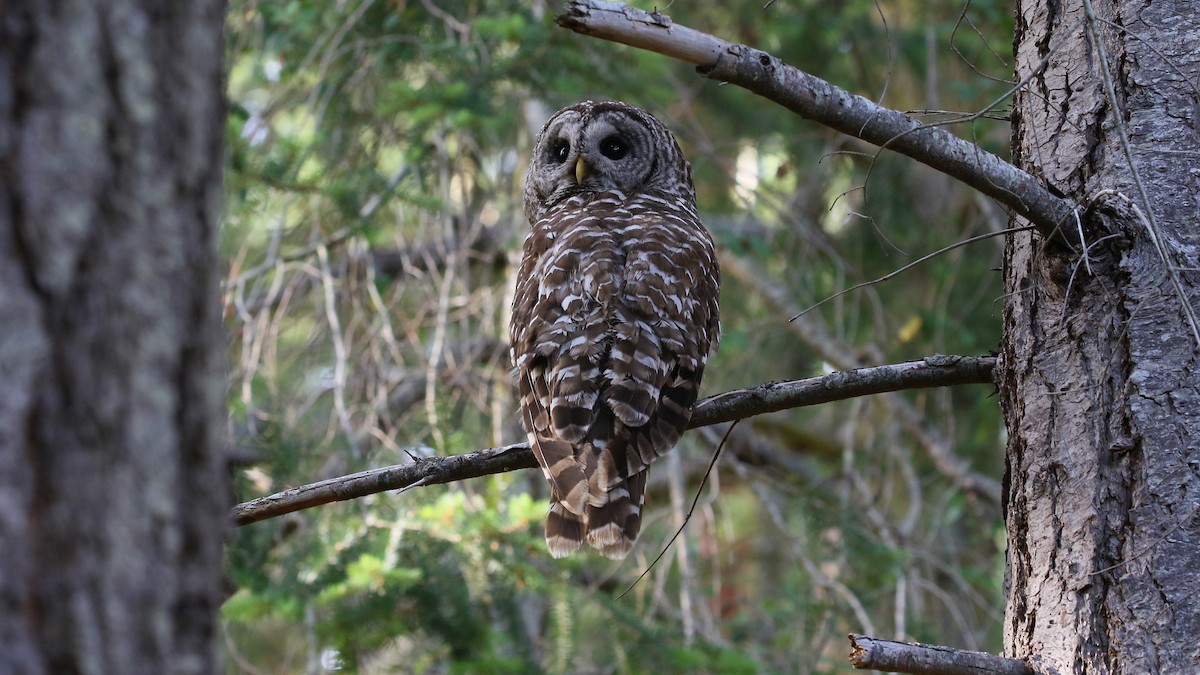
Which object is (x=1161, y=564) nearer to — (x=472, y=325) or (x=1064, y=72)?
(x=1064, y=72)

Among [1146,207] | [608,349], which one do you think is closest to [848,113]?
[1146,207]

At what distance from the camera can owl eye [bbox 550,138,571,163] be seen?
14.3 feet

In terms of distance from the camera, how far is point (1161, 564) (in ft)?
6.73

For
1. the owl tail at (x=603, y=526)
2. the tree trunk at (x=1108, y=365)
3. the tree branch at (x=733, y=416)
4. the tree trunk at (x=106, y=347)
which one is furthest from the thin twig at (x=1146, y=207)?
the tree trunk at (x=106, y=347)

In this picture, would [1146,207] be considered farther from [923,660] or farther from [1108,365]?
[923,660]

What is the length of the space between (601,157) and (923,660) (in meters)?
2.65

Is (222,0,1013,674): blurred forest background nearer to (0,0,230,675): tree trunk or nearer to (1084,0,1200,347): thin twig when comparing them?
(1084,0,1200,347): thin twig

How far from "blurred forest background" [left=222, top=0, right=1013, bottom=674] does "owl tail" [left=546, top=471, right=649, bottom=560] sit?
1206 mm

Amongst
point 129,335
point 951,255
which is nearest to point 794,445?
point 951,255

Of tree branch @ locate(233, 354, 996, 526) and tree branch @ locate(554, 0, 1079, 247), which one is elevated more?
tree branch @ locate(554, 0, 1079, 247)

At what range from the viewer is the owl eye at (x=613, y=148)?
4.32 m

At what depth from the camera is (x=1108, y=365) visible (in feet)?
7.20

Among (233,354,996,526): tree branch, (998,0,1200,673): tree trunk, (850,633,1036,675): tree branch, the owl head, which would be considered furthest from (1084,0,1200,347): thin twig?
the owl head

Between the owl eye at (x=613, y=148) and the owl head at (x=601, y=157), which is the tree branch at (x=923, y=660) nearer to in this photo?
the owl head at (x=601, y=157)
